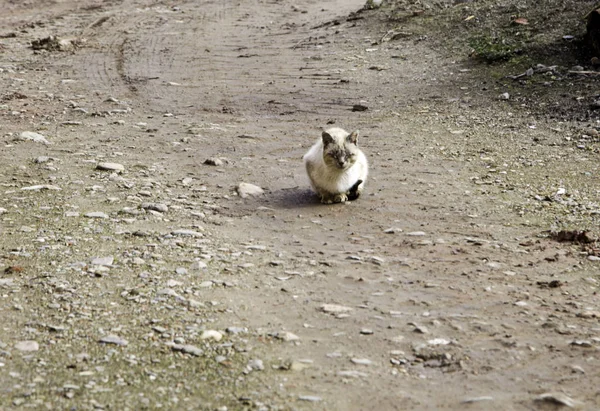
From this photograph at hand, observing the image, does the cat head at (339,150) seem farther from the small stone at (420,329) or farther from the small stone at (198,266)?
the small stone at (420,329)

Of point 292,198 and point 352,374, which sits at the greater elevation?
point 352,374

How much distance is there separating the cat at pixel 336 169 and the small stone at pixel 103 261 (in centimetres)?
232

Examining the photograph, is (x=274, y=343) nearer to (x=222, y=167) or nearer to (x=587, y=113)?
(x=222, y=167)

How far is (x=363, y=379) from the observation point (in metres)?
4.76

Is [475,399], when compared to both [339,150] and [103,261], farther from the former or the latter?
[339,150]

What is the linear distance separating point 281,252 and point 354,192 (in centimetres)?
162

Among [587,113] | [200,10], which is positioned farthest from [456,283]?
[200,10]

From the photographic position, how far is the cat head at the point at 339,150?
780 cm

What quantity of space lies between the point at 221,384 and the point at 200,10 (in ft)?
50.5

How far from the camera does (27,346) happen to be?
4.99 metres

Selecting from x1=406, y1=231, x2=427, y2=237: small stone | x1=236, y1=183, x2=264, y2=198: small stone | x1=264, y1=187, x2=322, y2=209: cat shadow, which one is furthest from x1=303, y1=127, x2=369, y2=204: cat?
x1=406, y1=231, x2=427, y2=237: small stone

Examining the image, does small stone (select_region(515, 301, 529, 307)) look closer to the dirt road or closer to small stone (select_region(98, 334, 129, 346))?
the dirt road

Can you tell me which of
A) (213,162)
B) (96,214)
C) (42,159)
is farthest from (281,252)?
(42,159)

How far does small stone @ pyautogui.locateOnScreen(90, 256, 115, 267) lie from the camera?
A: 244 inches
